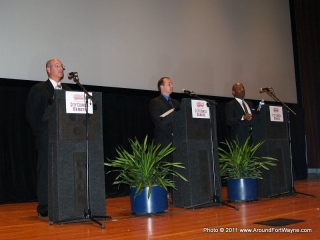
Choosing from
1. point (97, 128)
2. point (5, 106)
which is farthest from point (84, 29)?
point (97, 128)

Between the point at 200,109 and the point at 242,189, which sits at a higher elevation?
the point at 200,109

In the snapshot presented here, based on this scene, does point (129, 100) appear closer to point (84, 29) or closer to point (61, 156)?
point (84, 29)

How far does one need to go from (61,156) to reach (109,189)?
297cm

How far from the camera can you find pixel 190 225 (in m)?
3.62

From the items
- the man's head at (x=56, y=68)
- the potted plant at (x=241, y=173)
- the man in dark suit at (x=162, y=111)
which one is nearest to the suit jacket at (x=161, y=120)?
the man in dark suit at (x=162, y=111)

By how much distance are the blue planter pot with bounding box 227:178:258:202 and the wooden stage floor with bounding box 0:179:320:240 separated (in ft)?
0.81

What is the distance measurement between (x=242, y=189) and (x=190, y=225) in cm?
177

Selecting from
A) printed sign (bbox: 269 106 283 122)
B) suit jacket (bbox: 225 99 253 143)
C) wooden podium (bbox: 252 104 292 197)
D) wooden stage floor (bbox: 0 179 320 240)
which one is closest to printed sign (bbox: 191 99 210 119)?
suit jacket (bbox: 225 99 253 143)

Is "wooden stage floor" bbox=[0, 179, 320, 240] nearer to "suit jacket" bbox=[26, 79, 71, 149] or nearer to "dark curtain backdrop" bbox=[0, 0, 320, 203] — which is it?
"suit jacket" bbox=[26, 79, 71, 149]

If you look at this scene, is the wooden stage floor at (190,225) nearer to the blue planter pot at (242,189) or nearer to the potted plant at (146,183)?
the potted plant at (146,183)

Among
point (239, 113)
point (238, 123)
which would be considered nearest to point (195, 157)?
point (238, 123)

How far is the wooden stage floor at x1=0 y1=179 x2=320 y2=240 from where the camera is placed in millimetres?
3178

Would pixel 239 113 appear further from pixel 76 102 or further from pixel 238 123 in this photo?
pixel 76 102

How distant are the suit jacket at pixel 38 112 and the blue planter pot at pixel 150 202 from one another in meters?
1.02
